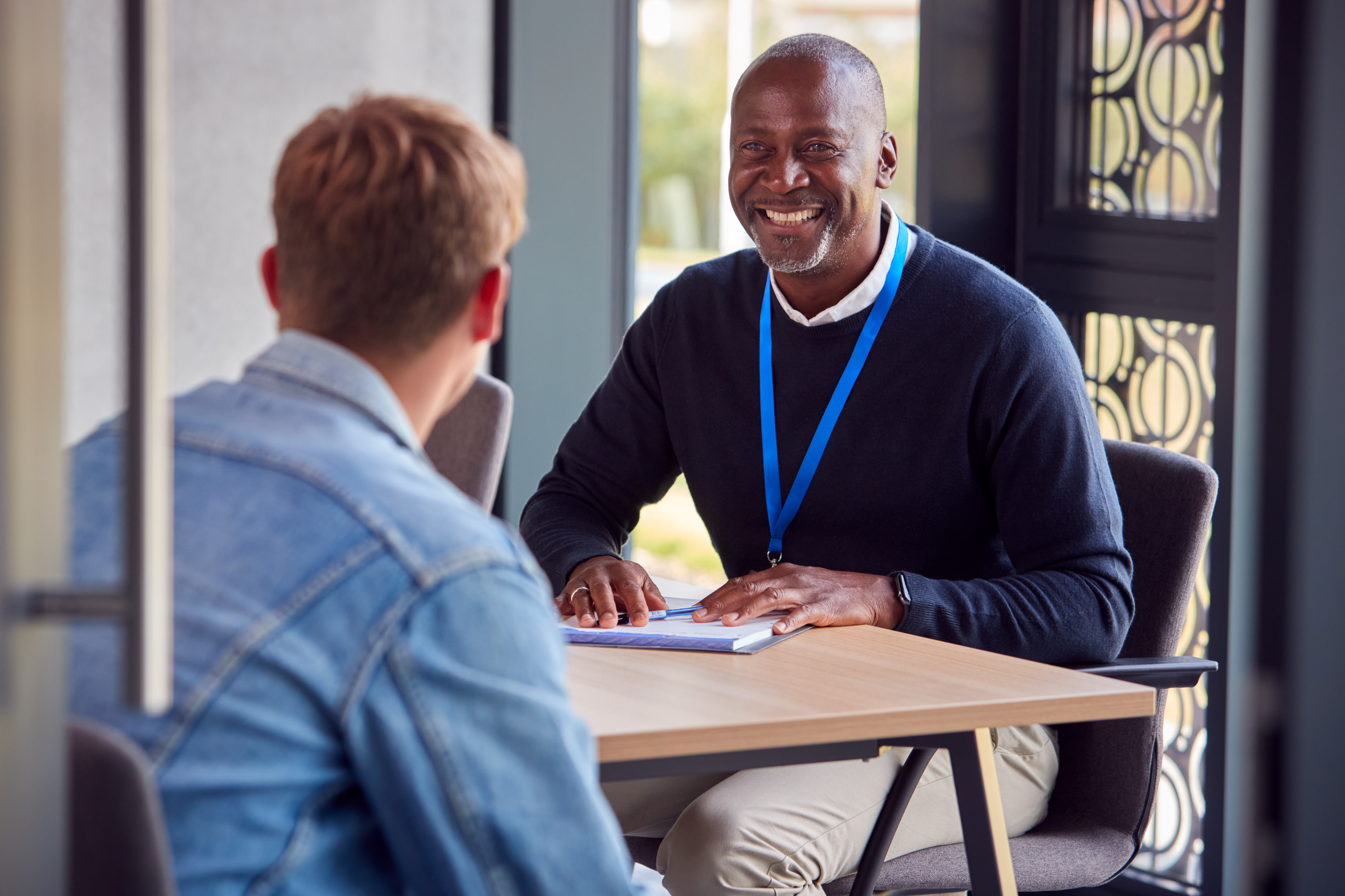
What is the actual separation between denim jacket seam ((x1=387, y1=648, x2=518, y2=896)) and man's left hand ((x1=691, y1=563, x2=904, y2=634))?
76 cm

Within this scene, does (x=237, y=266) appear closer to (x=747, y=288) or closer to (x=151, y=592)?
(x=747, y=288)

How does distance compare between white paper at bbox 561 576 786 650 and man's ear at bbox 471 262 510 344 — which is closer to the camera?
man's ear at bbox 471 262 510 344

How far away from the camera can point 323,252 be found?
1075 mm

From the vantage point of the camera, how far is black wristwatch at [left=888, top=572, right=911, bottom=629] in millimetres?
1813

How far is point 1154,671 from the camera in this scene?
1759 millimetres

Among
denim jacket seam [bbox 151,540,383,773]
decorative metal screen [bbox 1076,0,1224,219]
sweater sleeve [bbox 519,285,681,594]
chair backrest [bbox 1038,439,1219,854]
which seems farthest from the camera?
decorative metal screen [bbox 1076,0,1224,219]

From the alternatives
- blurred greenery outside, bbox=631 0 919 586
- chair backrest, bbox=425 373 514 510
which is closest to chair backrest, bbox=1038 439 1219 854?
chair backrest, bbox=425 373 514 510

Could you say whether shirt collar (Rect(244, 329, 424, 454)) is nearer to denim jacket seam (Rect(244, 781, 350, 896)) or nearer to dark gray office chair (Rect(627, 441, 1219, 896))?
denim jacket seam (Rect(244, 781, 350, 896))

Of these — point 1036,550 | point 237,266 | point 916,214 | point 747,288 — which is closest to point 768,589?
point 1036,550

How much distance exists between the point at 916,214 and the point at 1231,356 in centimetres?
81

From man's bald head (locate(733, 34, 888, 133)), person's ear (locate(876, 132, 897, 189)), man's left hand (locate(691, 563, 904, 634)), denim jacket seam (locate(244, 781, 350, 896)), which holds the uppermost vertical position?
man's bald head (locate(733, 34, 888, 133))

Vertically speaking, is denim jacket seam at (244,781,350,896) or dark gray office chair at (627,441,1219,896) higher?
denim jacket seam at (244,781,350,896)

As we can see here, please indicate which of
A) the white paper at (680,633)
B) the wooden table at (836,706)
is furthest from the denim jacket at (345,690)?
the white paper at (680,633)

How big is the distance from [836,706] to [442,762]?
53 cm
